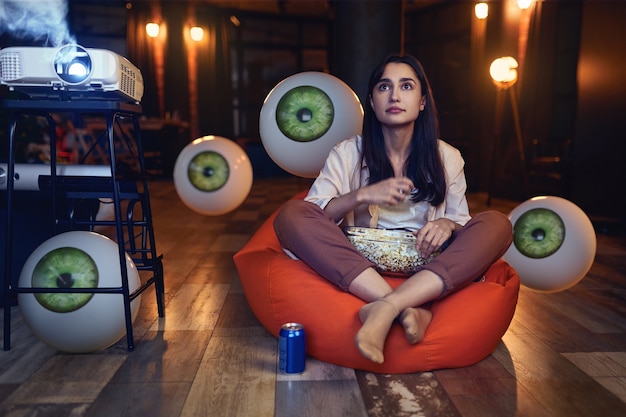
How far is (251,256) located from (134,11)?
7974mm

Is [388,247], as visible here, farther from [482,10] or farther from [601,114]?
[482,10]

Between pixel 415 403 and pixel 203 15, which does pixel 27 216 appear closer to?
pixel 415 403

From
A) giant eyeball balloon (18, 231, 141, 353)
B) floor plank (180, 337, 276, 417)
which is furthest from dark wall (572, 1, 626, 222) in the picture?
giant eyeball balloon (18, 231, 141, 353)

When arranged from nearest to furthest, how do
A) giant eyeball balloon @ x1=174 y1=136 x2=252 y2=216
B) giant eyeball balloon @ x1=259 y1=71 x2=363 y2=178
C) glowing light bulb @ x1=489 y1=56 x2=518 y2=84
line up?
giant eyeball balloon @ x1=259 y1=71 x2=363 y2=178, giant eyeball balloon @ x1=174 y1=136 x2=252 y2=216, glowing light bulb @ x1=489 y1=56 x2=518 y2=84

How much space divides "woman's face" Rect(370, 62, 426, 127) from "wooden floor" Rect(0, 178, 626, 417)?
869 mm

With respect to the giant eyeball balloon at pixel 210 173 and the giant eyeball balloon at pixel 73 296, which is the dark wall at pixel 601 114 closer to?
the giant eyeball balloon at pixel 210 173

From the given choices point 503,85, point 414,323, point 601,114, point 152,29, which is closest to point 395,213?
point 414,323

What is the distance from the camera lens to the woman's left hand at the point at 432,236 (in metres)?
1.77

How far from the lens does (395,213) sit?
200 cm

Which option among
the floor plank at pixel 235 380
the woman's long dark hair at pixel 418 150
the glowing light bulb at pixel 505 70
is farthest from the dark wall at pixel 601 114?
the floor plank at pixel 235 380

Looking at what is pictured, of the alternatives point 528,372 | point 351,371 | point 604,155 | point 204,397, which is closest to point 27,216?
point 204,397

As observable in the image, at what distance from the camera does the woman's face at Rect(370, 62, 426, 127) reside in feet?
6.29

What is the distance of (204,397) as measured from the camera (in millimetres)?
1445

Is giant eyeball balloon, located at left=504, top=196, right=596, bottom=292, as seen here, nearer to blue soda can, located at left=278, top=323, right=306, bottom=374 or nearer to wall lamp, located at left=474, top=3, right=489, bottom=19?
blue soda can, located at left=278, top=323, right=306, bottom=374
